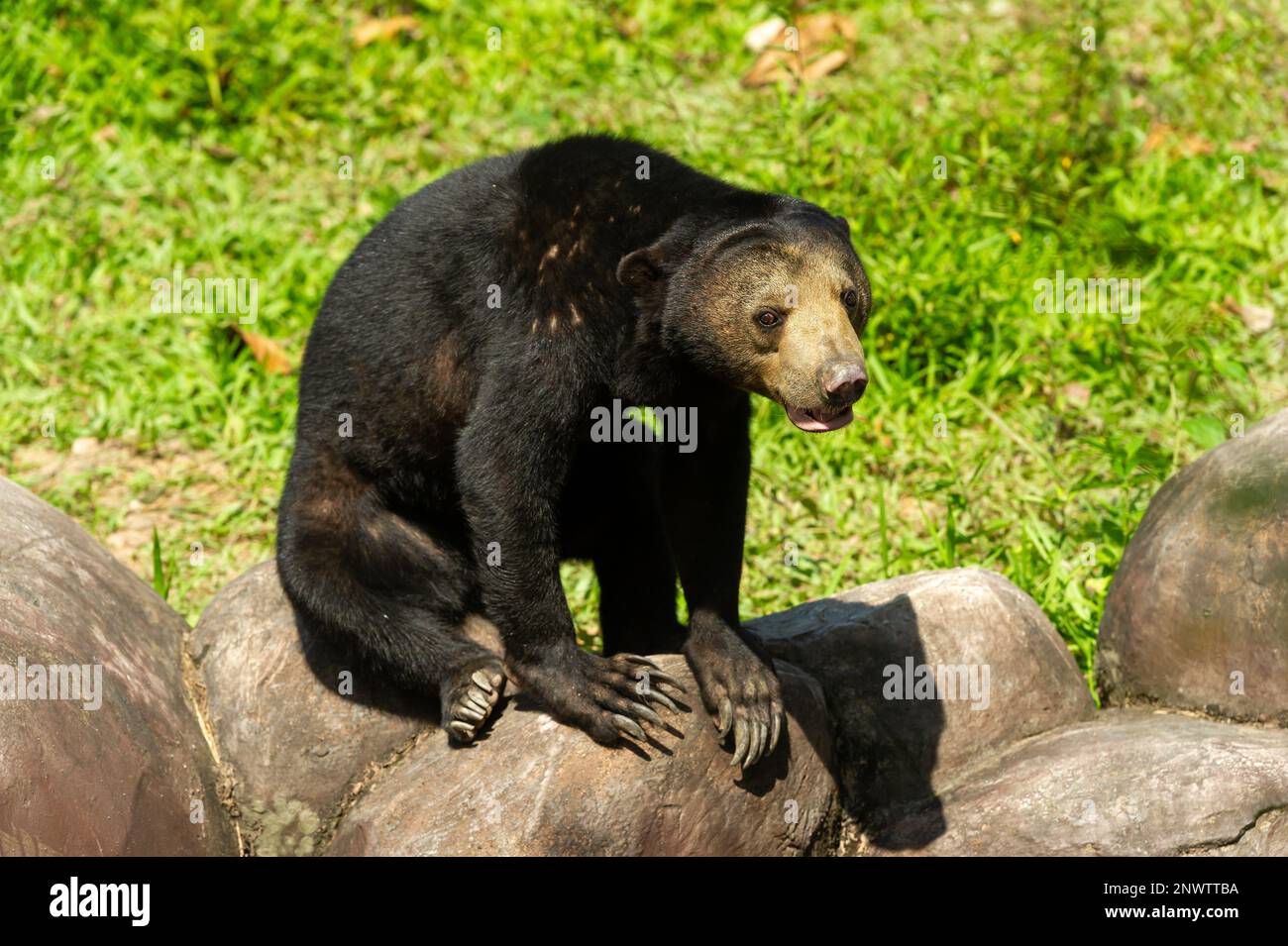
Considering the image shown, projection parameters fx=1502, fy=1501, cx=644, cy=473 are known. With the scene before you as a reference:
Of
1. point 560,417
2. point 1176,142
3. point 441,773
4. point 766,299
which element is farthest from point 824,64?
point 441,773

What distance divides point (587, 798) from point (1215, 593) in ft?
6.89

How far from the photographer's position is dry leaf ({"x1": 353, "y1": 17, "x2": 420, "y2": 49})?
955cm

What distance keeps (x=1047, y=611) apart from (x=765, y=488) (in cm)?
154

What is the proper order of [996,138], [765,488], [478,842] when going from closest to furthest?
[478,842]
[765,488]
[996,138]

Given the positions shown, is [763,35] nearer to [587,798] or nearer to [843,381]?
[843,381]

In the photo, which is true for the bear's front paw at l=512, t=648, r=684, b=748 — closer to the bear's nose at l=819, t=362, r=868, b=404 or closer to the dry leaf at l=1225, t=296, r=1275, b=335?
the bear's nose at l=819, t=362, r=868, b=404

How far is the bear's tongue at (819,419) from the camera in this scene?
4.12m

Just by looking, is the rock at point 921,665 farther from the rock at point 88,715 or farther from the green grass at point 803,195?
the rock at point 88,715

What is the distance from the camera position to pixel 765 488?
6992mm

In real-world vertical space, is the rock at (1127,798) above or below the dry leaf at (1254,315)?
below

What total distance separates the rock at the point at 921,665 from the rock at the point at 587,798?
260mm

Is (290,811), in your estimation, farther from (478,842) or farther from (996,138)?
(996,138)

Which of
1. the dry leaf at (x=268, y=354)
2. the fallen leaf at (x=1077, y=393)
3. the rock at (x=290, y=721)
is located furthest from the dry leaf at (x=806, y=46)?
the rock at (x=290, y=721)

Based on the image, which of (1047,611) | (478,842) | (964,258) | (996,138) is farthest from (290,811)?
(996,138)
